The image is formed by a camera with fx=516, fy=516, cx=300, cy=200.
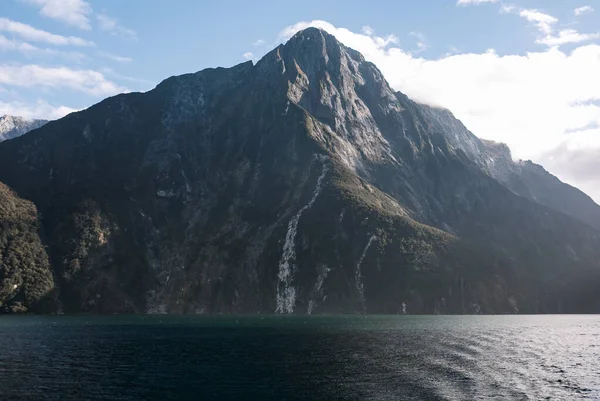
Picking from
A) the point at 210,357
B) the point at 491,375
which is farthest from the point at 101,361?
the point at 491,375

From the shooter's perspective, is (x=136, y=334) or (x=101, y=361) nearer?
(x=101, y=361)

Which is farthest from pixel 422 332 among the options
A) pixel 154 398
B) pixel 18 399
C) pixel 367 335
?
pixel 18 399

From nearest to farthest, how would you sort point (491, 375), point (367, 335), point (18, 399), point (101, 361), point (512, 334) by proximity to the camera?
point (18, 399)
point (491, 375)
point (101, 361)
point (367, 335)
point (512, 334)

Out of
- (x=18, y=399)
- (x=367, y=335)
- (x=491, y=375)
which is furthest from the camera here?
(x=367, y=335)

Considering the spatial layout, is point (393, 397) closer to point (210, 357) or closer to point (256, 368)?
point (256, 368)

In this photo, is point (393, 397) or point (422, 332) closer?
point (393, 397)

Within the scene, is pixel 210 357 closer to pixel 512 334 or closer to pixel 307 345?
pixel 307 345
